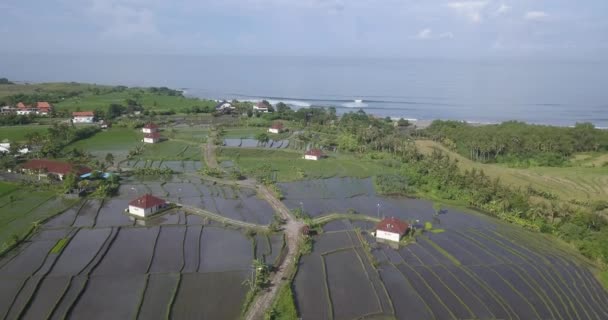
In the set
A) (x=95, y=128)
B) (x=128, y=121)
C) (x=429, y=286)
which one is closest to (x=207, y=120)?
(x=128, y=121)

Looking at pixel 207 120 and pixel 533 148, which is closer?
pixel 533 148

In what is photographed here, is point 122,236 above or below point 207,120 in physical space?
below

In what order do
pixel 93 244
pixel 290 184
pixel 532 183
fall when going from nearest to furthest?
1. pixel 93 244
2. pixel 290 184
3. pixel 532 183

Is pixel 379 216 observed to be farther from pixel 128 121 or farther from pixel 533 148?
pixel 128 121

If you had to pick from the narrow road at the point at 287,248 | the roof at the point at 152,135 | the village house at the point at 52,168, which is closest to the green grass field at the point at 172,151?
the roof at the point at 152,135

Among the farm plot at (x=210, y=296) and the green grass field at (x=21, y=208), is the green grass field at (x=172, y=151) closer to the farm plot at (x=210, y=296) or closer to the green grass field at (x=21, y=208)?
the green grass field at (x=21, y=208)

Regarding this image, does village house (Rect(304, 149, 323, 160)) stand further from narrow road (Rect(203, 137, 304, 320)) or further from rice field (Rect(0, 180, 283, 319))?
rice field (Rect(0, 180, 283, 319))

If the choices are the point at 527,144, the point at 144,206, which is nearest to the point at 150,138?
the point at 144,206
